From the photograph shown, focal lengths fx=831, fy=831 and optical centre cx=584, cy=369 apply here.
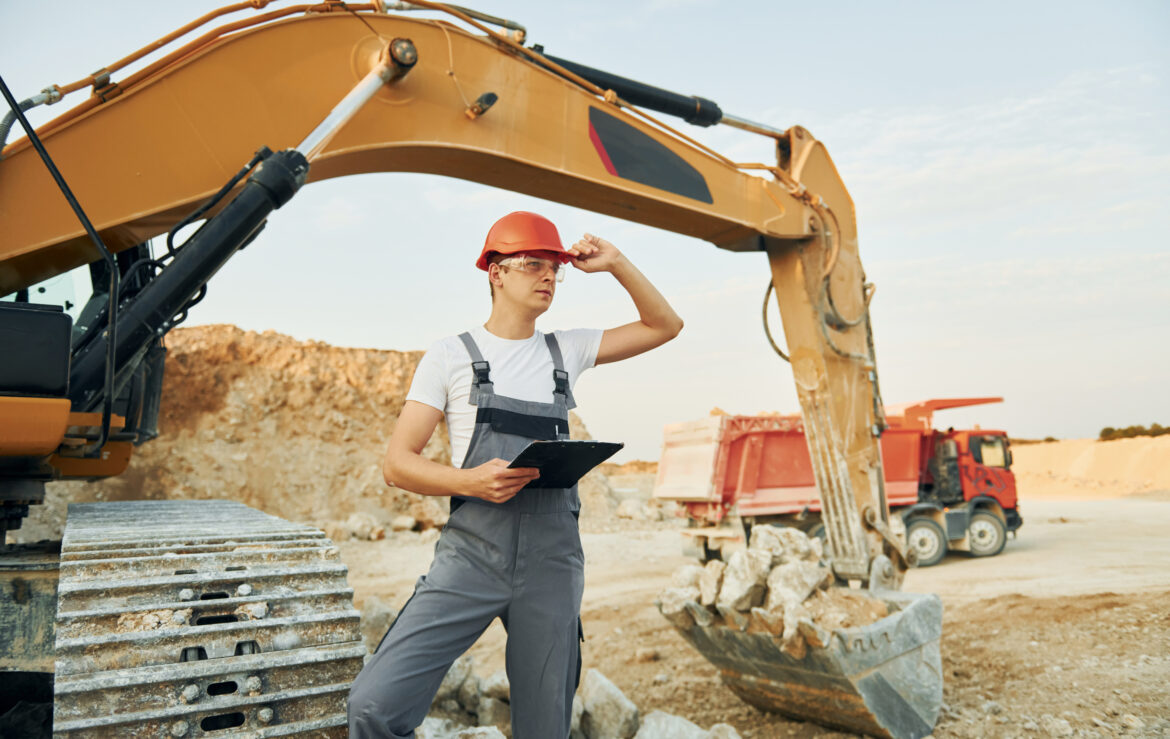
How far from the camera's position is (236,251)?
3184mm

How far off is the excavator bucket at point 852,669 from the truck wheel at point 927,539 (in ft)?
22.9

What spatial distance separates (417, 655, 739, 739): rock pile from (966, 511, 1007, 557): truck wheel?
30.7 ft

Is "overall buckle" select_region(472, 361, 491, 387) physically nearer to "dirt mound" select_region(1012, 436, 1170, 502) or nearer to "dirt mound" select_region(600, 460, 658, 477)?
"dirt mound" select_region(1012, 436, 1170, 502)

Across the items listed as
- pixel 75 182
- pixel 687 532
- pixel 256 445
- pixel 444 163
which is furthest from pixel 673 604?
pixel 256 445

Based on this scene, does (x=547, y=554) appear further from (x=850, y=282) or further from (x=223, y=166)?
(x=850, y=282)

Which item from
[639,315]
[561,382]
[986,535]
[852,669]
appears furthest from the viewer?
[986,535]

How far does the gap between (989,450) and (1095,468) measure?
91.0ft

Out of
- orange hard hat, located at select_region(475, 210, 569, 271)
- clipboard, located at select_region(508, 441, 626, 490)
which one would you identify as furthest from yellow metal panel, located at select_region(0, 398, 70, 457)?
clipboard, located at select_region(508, 441, 626, 490)

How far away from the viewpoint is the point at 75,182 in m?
3.20

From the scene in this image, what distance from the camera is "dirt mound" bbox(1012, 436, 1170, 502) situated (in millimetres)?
27438

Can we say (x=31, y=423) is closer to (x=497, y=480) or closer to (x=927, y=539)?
(x=497, y=480)

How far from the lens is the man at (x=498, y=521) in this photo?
1959 millimetres

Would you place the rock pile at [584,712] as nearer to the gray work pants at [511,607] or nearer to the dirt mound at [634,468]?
the gray work pants at [511,607]

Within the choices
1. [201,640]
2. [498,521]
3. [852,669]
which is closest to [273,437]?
[852,669]
